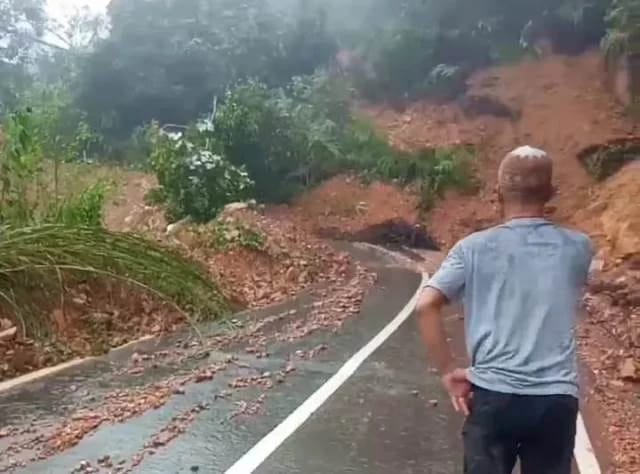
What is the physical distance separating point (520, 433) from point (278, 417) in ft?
11.9

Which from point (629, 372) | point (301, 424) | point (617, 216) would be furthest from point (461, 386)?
point (617, 216)

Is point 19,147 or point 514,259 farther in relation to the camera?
point 19,147

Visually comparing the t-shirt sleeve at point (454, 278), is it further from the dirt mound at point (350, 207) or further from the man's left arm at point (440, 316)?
the dirt mound at point (350, 207)

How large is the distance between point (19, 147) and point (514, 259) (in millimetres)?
7973

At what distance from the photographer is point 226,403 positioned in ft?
23.7

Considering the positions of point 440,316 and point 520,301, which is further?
point 440,316

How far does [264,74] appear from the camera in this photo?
118 feet

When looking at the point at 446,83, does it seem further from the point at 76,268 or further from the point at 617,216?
the point at 76,268

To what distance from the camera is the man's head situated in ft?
10.9

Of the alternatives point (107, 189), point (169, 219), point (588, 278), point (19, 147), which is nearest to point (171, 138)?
point (169, 219)

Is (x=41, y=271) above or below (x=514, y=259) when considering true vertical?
below

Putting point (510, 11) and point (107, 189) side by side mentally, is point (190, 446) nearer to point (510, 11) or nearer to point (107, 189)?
point (107, 189)

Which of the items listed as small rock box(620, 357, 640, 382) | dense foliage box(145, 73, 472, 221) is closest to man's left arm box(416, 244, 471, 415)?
small rock box(620, 357, 640, 382)

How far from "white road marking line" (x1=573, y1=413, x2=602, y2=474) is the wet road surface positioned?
0.74m
